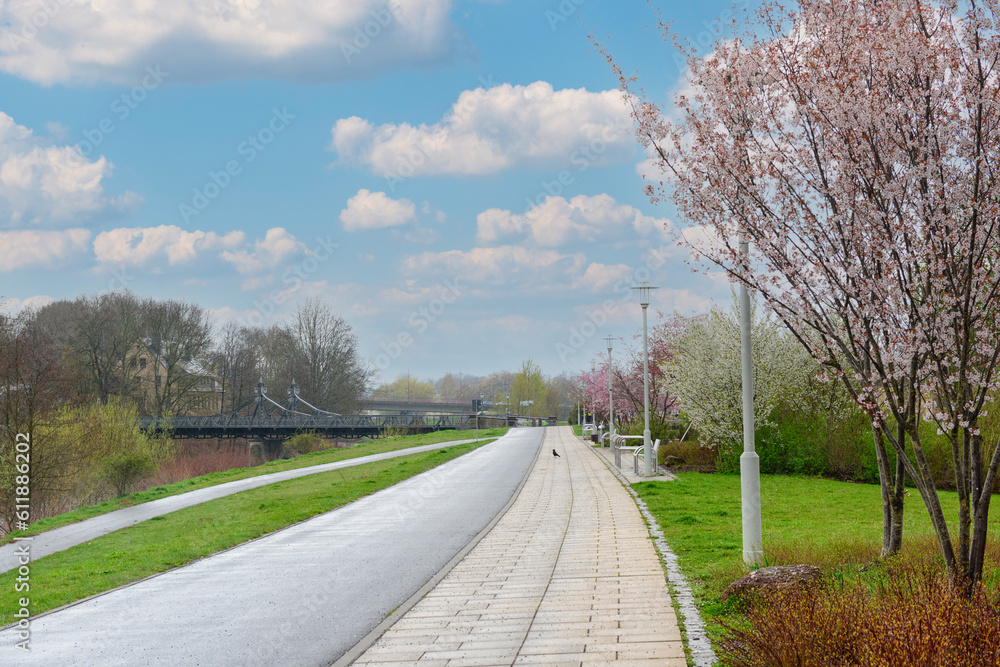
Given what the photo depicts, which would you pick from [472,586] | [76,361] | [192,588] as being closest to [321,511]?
[192,588]

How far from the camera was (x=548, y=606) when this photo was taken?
7531mm

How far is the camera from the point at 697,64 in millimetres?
7680

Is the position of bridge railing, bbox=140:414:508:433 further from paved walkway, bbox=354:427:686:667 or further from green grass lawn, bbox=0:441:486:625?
paved walkway, bbox=354:427:686:667

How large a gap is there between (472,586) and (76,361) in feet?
148

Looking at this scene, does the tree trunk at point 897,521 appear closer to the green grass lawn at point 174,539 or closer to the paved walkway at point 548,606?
the paved walkway at point 548,606

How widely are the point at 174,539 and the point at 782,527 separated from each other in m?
10.4

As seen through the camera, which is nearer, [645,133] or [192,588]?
[645,133]

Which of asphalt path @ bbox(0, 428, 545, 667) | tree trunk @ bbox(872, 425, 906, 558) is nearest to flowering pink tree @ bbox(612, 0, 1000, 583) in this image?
tree trunk @ bbox(872, 425, 906, 558)

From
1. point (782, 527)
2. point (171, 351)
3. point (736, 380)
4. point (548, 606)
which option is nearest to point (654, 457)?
point (736, 380)

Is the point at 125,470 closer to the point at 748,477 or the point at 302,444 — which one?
the point at 748,477

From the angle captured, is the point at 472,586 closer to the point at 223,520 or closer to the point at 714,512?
the point at 714,512

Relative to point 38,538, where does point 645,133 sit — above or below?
above

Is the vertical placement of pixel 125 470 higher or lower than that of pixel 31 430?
lower

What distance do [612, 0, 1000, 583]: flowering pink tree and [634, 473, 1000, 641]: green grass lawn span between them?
1766 millimetres
